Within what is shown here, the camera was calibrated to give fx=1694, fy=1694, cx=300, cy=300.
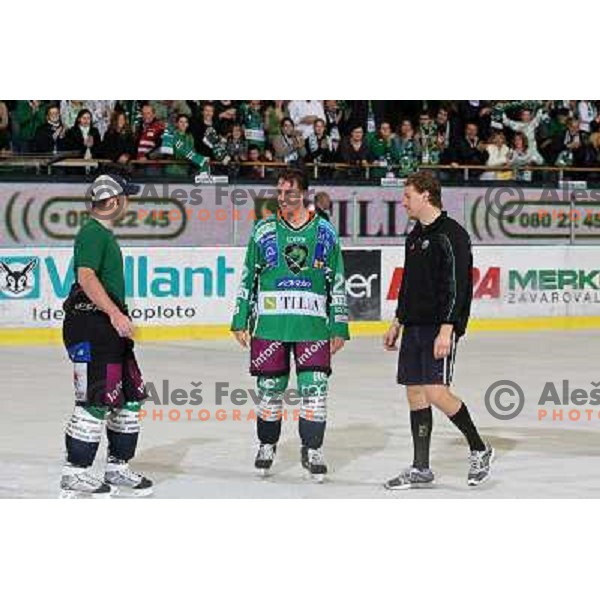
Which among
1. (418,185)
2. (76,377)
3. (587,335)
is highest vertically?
(418,185)

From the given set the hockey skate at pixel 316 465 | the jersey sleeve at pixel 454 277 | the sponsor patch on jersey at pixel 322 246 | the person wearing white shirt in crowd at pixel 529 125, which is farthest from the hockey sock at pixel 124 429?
the person wearing white shirt in crowd at pixel 529 125

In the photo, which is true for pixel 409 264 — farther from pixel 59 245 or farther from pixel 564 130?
pixel 564 130

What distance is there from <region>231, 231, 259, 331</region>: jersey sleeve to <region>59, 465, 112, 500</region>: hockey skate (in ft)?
3.59

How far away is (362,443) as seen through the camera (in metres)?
10.1

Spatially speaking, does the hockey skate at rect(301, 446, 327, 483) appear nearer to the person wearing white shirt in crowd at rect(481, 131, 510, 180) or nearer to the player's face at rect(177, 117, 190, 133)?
the player's face at rect(177, 117, 190, 133)

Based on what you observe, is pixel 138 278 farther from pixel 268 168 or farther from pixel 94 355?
pixel 94 355

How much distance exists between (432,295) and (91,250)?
166 cm

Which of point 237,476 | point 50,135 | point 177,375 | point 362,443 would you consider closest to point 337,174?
point 50,135

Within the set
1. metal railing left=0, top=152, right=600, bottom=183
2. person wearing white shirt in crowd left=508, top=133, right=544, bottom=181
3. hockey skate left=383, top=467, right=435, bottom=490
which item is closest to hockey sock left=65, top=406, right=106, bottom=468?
hockey skate left=383, top=467, right=435, bottom=490

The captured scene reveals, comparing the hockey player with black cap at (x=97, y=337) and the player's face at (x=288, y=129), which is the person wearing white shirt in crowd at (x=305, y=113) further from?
the hockey player with black cap at (x=97, y=337)

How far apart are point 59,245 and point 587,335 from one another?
5.78 m

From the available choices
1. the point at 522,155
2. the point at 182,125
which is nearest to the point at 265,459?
the point at 182,125

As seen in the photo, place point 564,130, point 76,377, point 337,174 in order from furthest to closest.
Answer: point 564,130 < point 337,174 < point 76,377

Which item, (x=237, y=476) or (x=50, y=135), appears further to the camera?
(x=50, y=135)
